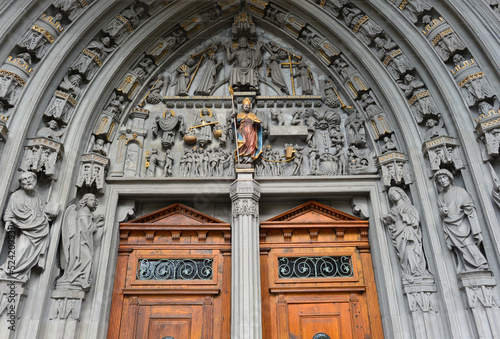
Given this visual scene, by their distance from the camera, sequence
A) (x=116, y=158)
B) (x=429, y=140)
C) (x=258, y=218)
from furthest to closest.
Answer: (x=116, y=158) → (x=258, y=218) → (x=429, y=140)

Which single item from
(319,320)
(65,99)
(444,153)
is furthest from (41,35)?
(444,153)

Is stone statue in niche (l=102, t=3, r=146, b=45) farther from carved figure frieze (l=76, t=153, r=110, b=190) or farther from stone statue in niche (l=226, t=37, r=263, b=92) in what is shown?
carved figure frieze (l=76, t=153, r=110, b=190)

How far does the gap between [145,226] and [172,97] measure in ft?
7.98

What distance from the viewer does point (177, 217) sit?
6277mm

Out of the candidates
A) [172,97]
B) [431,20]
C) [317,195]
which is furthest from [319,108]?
[172,97]

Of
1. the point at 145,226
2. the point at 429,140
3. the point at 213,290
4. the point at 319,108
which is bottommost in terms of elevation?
the point at 213,290

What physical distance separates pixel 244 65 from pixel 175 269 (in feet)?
13.1

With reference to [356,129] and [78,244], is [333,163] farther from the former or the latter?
[78,244]

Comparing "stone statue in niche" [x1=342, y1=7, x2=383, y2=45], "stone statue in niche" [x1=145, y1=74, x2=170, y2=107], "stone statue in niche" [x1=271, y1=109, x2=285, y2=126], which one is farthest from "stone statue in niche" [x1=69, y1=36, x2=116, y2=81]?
"stone statue in niche" [x1=342, y1=7, x2=383, y2=45]

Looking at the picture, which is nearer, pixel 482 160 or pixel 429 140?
pixel 482 160

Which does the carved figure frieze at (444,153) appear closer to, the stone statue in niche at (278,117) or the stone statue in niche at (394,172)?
the stone statue in niche at (394,172)

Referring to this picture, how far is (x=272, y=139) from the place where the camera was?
21.9 feet

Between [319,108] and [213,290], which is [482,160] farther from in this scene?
[213,290]

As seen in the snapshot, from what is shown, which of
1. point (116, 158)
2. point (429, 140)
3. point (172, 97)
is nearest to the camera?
point (429, 140)
